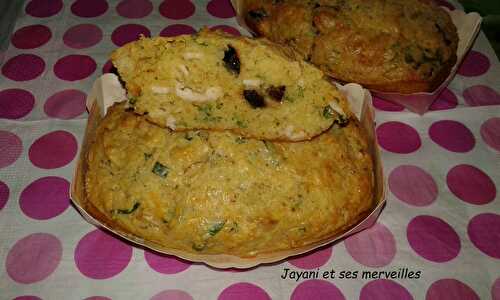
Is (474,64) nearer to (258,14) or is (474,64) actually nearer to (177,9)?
(258,14)

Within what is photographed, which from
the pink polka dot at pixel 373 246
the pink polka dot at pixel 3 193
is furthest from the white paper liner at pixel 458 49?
the pink polka dot at pixel 3 193

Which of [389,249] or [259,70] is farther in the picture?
[389,249]

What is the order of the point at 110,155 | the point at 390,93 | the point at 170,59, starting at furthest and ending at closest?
the point at 390,93, the point at 110,155, the point at 170,59

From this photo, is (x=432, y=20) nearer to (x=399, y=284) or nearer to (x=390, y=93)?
(x=390, y=93)

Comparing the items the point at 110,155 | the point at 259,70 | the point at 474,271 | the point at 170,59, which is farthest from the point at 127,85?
the point at 474,271

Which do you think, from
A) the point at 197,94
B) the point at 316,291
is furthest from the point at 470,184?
the point at 197,94

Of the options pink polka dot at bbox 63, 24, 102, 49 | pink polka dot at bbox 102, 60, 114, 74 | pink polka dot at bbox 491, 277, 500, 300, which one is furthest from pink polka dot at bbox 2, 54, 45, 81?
pink polka dot at bbox 491, 277, 500, 300

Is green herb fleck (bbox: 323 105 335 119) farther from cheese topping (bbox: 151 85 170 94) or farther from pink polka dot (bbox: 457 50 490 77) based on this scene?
pink polka dot (bbox: 457 50 490 77)
